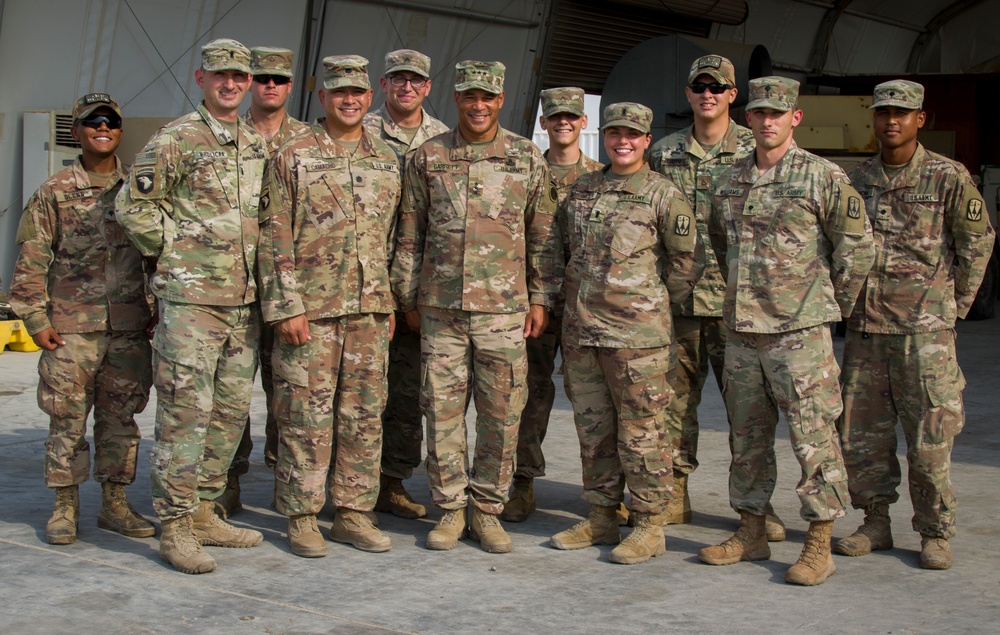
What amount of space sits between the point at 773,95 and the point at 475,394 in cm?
163

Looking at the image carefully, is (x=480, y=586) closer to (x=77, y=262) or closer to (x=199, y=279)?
(x=199, y=279)

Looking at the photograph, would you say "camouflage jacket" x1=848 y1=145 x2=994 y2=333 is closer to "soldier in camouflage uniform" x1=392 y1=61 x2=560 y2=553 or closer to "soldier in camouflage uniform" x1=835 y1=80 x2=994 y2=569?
"soldier in camouflage uniform" x1=835 y1=80 x2=994 y2=569

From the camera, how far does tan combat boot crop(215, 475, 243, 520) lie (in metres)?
5.17

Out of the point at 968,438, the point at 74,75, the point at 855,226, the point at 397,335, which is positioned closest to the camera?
the point at 855,226

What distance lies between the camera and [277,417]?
15.6 ft

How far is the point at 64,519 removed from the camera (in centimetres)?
473

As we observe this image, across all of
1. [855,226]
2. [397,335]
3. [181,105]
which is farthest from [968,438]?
[181,105]

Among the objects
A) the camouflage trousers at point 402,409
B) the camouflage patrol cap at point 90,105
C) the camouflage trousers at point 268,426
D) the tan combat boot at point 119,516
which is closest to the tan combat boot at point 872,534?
the camouflage trousers at point 402,409

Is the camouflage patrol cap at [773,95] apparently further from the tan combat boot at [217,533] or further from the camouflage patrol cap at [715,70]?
the tan combat boot at [217,533]

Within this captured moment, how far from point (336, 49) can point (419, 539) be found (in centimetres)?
1046

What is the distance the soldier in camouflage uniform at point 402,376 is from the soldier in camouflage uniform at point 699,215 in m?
1.11

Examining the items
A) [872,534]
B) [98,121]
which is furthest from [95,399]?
[872,534]

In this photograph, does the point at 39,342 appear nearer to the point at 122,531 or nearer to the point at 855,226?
the point at 122,531

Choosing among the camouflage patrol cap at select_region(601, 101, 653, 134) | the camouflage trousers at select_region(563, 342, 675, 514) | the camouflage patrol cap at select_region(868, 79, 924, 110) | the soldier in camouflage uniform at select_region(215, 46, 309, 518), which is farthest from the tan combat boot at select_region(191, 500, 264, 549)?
the camouflage patrol cap at select_region(868, 79, 924, 110)
